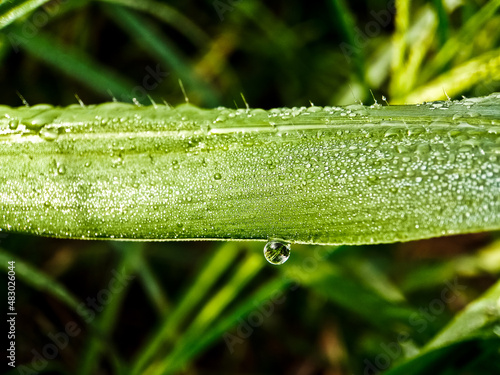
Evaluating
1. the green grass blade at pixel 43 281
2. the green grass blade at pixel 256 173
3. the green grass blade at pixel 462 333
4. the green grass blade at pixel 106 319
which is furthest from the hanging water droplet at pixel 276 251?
the green grass blade at pixel 106 319

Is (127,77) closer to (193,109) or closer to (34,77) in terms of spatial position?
(34,77)

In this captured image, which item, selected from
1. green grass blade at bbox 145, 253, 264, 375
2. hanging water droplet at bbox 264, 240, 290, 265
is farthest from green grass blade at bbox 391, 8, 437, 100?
hanging water droplet at bbox 264, 240, 290, 265

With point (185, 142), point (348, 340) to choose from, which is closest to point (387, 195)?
point (185, 142)

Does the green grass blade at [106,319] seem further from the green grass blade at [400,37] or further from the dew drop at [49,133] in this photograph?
the green grass blade at [400,37]

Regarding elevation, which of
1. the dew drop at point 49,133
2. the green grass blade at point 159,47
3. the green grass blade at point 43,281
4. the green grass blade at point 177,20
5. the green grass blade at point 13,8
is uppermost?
the green grass blade at point 177,20

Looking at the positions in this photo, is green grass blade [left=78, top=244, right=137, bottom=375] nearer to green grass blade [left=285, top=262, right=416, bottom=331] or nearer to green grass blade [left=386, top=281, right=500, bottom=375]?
green grass blade [left=285, top=262, right=416, bottom=331]

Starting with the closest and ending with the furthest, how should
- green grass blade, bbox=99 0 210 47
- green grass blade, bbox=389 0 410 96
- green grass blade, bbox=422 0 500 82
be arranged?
green grass blade, bbox=422 0 500 82 → green grass blade, bbox=389 0 410 96 → green grass blade, bbox=99 0 210 47
